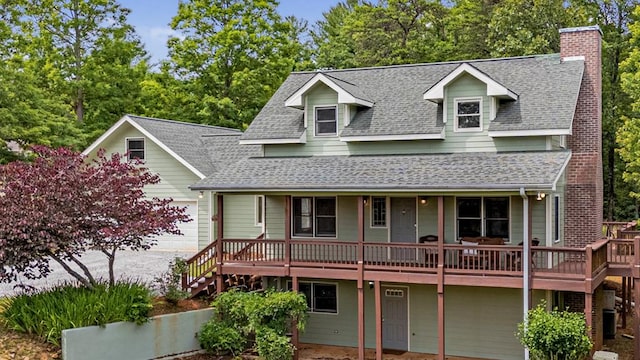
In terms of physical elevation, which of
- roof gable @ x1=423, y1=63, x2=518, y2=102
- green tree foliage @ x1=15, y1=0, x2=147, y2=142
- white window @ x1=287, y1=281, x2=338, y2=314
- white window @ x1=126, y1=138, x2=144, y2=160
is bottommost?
white window @ x1=287, y1=281, x2=338, y2=314

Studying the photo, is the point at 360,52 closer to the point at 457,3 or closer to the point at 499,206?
the point at 457,3

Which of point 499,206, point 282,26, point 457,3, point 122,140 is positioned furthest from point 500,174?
point 457,3

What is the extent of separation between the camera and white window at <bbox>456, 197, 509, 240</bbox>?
1919cm

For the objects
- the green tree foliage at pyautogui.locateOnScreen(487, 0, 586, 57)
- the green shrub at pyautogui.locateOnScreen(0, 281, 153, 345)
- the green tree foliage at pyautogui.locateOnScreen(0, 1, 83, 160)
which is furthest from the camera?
the green tree foliage at pyautogui.locateOnScreen(487, 0, 586, 57)

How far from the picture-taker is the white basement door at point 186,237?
26719 mm

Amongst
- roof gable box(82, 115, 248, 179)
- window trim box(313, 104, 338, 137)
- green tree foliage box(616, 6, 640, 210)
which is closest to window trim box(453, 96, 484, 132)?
window trim box(313, 104, 338, 137)

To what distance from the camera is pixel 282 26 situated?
4122 centimetres

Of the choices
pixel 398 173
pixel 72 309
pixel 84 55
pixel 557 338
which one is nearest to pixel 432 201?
pixel 398 173

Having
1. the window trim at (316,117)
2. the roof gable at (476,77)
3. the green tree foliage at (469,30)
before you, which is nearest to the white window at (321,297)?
the window trim at (316,117)

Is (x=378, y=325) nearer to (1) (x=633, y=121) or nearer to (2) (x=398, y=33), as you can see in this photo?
(1) (x=633, y=121)

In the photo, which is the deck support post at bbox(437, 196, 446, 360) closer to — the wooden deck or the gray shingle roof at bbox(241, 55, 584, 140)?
the wooden deck

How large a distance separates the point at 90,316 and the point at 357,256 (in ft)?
23.4

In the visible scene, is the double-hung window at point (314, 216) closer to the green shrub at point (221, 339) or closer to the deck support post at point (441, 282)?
the green shrub at point (221, 339)

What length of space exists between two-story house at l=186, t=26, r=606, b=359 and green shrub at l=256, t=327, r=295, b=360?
204 cm
